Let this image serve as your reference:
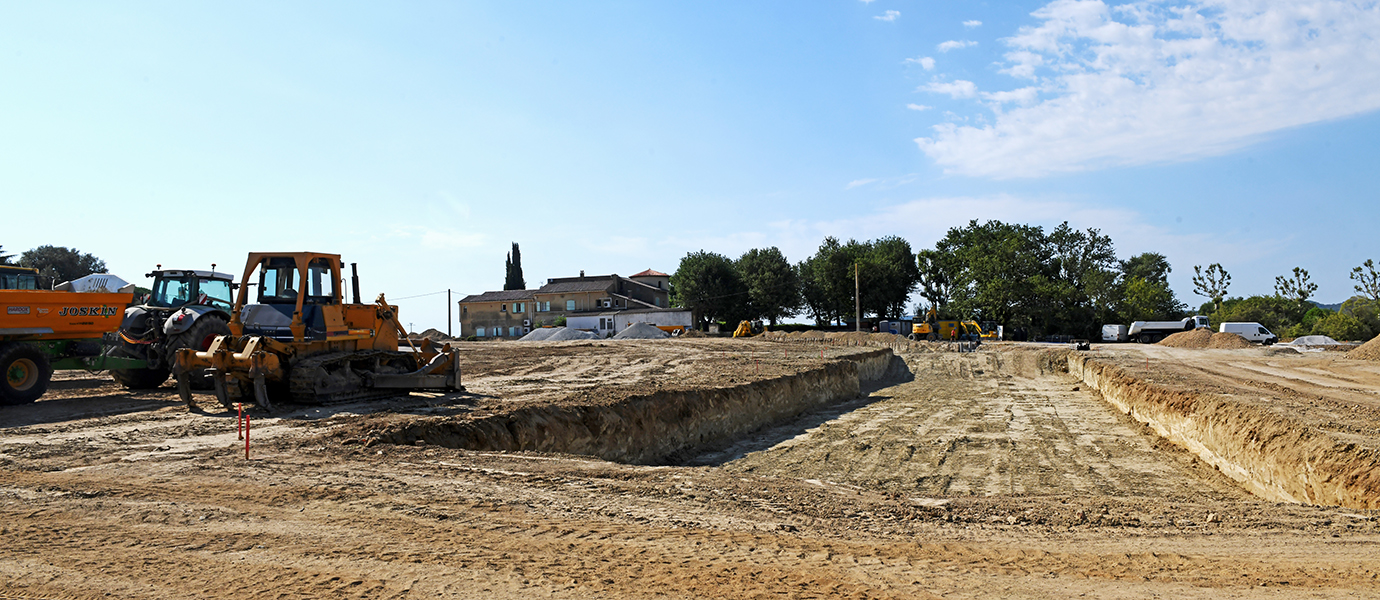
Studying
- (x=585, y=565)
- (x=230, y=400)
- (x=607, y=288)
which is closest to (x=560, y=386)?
(x=230, y=400)

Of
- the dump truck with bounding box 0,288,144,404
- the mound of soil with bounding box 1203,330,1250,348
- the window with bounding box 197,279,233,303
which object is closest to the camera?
the dump truck with bounding box 0,288,144,404

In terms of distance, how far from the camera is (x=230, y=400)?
11656 millimetres

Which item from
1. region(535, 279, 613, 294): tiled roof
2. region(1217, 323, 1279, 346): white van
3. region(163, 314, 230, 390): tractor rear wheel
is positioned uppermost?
region(535, 279, 613, 294): tiled roof

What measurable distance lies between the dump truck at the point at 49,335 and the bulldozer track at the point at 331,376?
4435mm

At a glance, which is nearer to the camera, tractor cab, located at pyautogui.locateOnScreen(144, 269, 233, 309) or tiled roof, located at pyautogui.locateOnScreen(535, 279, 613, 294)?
tractor cab, located at pyautogui.locateOnScreen(144, 269, 233, 309)

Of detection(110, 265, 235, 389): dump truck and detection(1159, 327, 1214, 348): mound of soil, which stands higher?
detection(110, 265, 235, 389): dump truck

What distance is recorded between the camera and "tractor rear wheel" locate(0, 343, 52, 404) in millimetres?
12195

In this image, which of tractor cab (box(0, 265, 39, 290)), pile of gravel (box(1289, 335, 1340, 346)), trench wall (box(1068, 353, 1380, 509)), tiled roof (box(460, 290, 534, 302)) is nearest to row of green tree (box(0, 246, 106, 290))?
tiled roof (box(460, 290, 534, 302))

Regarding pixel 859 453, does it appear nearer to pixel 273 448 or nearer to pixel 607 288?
pixel 273 448

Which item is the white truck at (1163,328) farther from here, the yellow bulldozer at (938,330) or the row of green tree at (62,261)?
the row of green tree at (62,261)

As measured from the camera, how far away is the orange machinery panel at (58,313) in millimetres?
12469

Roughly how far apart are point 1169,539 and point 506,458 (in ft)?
20.9

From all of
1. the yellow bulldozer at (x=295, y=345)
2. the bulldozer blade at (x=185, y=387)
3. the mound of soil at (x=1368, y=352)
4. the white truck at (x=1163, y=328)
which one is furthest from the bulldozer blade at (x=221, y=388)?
the white truck at (x=1163, y=328)

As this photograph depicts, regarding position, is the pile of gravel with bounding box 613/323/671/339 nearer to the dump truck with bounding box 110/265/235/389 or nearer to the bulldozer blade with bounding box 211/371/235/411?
the dump truck with bounding box 110/265/235/389
